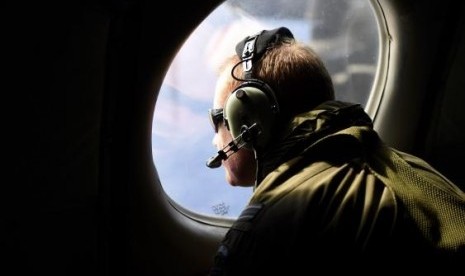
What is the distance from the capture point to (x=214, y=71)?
5.59 feet

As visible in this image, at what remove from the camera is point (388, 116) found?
2146mm

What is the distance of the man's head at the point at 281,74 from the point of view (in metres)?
1.22

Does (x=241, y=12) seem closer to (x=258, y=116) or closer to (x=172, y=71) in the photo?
(x=172, y=71)

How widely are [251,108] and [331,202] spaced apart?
35 centimetres

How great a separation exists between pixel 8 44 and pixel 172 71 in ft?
2.18

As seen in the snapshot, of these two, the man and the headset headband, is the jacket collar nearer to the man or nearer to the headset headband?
the man

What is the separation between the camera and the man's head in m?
1.22

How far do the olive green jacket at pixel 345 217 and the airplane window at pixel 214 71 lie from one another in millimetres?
671

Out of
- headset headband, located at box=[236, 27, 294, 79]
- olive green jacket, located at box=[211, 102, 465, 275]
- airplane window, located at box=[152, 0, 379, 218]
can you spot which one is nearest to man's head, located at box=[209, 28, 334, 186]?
headset headband, located at box=[236, 27, 294, 79]

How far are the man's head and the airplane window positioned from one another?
0.30 metres

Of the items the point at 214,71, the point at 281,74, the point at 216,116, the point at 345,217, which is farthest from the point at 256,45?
the point at 345,217

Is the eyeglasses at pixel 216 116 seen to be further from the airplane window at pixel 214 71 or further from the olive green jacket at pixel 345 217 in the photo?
the olive green jacket at pixel 345 217

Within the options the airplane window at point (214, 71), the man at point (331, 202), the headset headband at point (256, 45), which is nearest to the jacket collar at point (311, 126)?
the man at point (331, 202)

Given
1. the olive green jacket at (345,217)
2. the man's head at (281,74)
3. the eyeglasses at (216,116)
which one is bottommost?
the olive green jacket at (345,217)
